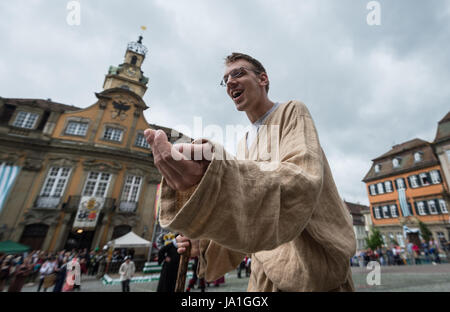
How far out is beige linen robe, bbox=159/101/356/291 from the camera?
1.51 ft

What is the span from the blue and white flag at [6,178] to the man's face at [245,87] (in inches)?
916

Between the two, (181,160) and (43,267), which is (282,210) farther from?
(43,267)

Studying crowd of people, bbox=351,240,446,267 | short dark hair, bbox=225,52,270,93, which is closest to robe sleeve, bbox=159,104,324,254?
short dark hair, bbox=225,52,270,93

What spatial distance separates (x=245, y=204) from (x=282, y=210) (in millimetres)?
128

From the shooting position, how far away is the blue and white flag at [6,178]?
51.9ft

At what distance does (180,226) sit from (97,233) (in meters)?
21.8

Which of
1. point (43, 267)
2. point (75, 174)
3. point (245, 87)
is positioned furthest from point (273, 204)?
point (75, 174)

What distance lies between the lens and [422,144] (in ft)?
89.2

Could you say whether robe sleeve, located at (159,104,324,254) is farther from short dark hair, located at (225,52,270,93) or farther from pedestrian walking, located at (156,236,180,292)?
pedestrian walking, located at (156,236,180,292)

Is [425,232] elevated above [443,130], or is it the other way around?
[443,130]

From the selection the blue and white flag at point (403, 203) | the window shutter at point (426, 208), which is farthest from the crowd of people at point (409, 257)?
the window shutter at point (426, 208)

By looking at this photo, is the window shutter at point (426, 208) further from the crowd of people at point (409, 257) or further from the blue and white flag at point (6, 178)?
the blue and white flag at point (6, 178)

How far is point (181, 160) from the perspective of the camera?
0.45 metres

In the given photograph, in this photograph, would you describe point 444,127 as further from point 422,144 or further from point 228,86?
Result: point 228,86
